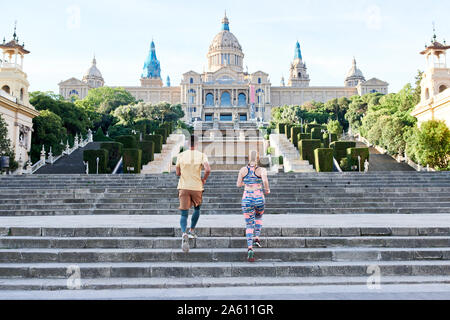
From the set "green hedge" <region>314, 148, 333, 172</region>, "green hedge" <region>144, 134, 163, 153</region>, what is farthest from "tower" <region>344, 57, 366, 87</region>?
"green hedge" <region>314, 148, 333, 172</region>

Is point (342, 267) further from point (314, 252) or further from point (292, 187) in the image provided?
point (292, 187)

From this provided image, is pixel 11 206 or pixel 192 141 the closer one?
pixel 192 141

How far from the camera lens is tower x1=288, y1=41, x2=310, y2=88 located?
4604 inches

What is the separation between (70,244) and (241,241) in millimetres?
2910

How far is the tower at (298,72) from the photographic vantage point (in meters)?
117

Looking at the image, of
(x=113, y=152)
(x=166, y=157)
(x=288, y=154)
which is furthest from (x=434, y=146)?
(x=113, y=152)

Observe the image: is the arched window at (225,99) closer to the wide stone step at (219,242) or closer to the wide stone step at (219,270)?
the wide stone step at (219,242)

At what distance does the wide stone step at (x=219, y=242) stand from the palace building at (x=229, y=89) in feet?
264

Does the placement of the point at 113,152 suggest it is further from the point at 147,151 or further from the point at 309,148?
the point at 309,148

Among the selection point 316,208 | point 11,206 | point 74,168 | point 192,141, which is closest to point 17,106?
point 74,168

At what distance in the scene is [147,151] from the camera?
27.7 m

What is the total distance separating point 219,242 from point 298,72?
389 ft

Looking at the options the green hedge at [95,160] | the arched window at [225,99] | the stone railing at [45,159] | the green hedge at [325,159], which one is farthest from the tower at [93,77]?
the green hedge at [325,159]
